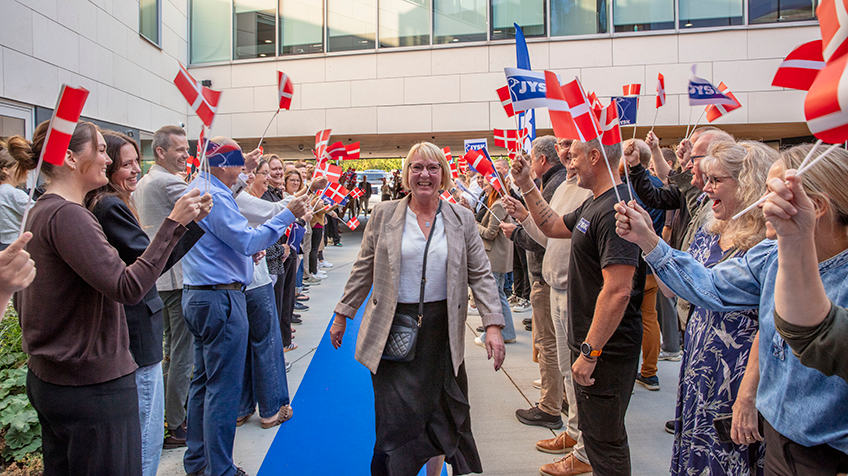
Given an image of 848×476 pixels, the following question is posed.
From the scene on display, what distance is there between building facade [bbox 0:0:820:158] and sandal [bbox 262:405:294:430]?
30.6 feet

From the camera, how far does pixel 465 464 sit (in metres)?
2.90

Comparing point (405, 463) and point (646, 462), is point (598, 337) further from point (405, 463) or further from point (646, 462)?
point (646, 462)

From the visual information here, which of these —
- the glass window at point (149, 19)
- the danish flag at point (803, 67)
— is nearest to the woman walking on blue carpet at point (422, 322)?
the danish flag at point (803, 67)

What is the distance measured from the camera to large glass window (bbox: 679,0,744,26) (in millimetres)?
12656

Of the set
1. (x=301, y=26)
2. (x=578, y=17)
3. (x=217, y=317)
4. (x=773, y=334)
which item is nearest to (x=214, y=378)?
(x=217, y=317)

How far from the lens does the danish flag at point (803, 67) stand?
1.87m

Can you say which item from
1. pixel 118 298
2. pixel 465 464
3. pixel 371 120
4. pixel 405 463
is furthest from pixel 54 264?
pixel 371 120

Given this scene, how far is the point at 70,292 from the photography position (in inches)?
78.8

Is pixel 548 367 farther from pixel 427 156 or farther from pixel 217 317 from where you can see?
pixel 217 317

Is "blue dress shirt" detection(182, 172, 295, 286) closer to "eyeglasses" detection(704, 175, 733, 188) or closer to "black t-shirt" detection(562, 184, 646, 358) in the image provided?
"black t-shirt" detection(562, 184, 646, 358)

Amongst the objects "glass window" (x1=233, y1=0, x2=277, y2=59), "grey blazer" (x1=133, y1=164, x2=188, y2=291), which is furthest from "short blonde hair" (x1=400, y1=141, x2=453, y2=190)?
"glass window" (x1=233, y1=0, x2=277, y2=59)

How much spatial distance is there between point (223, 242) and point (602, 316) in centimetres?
233

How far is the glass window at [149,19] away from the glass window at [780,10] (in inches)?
589

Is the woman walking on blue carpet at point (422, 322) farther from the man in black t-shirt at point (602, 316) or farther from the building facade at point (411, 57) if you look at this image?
the building facade at point (411, 57)
